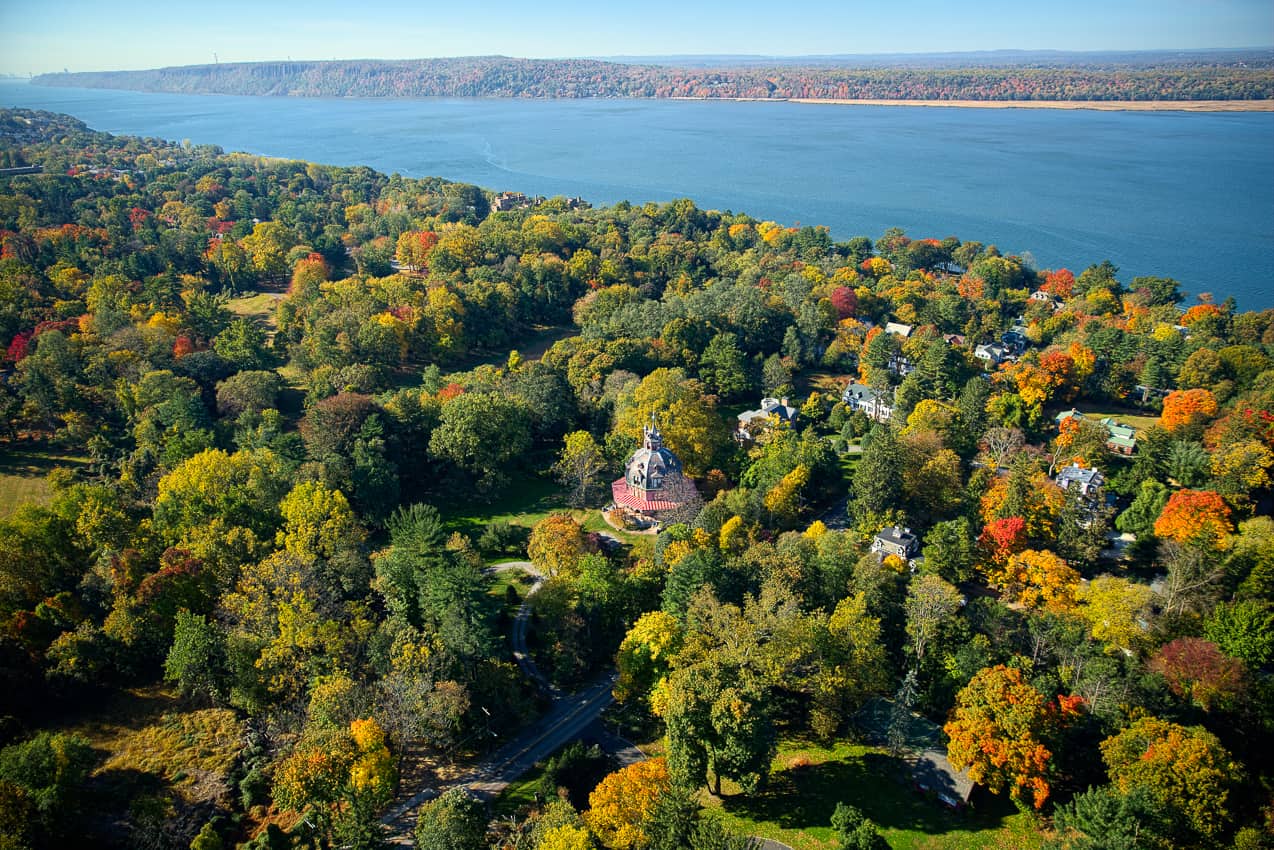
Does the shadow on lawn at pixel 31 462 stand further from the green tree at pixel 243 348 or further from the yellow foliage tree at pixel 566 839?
the yellow foliage tree at pixel 566 839

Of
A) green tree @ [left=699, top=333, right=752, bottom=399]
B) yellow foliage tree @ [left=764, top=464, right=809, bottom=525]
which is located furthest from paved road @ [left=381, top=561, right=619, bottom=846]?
green tree @ [left=699, top=333, right=752, bottom=399]

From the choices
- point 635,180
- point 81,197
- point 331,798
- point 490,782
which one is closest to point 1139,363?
point 490,782

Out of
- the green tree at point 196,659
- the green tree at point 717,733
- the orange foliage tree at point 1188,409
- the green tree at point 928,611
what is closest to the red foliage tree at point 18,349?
the green tree at point 196,659

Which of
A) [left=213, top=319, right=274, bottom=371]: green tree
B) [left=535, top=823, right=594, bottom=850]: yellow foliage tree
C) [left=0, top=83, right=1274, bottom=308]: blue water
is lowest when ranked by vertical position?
[left=535, top=823, right=594, bottom=850]: yellow foliage tree

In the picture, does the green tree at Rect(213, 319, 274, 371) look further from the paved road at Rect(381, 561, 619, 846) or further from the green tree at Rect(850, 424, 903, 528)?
the green tree at Rect(850, 424, 903, 528)

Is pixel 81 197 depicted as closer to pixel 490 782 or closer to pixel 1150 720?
pixel 490 782

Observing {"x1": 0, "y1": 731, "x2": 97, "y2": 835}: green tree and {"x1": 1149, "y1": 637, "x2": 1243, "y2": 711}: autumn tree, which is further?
{"x1": 1149, "y1": 637, "x2": 1243, "y2": 711}: autumn tree

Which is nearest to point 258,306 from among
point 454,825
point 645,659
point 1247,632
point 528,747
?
point 528,747
